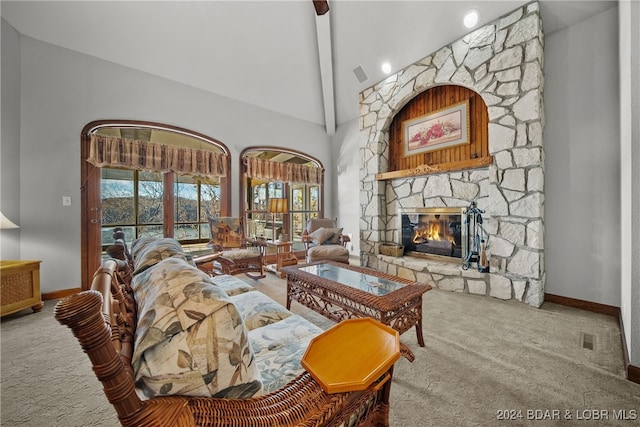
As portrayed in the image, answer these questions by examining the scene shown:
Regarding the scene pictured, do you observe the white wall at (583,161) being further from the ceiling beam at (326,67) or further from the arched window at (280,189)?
the arched window at (280,189)

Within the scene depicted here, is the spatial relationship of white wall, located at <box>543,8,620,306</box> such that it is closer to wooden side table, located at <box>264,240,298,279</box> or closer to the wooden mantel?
the wooden mantel

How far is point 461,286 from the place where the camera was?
317 cm

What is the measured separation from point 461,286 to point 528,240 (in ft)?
2.99

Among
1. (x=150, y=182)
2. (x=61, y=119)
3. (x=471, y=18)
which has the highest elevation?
(x=471, y=18)

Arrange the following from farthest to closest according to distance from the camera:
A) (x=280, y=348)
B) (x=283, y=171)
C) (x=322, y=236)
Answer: (x=283, y=171), (x=322, y=236), (x=280, y=348)

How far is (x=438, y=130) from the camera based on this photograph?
377 centimetres

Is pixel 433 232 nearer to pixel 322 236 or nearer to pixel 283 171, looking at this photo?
pixel 322 236

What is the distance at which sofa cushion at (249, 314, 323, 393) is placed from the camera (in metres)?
0.95

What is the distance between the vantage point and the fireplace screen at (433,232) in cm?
353

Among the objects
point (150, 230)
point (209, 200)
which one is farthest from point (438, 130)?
point (150, 230)

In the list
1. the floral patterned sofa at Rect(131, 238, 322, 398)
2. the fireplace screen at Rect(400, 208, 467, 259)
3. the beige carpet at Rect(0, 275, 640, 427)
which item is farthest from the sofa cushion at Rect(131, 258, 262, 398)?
the fireplace screen at Rect(400, 208, 467, 259)

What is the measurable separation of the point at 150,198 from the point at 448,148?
15.1ft

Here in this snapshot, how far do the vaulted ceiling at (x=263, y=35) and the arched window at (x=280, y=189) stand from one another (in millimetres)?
1056

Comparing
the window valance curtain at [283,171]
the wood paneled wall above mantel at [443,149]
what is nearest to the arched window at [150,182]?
the window valance curtain at [283,171]
